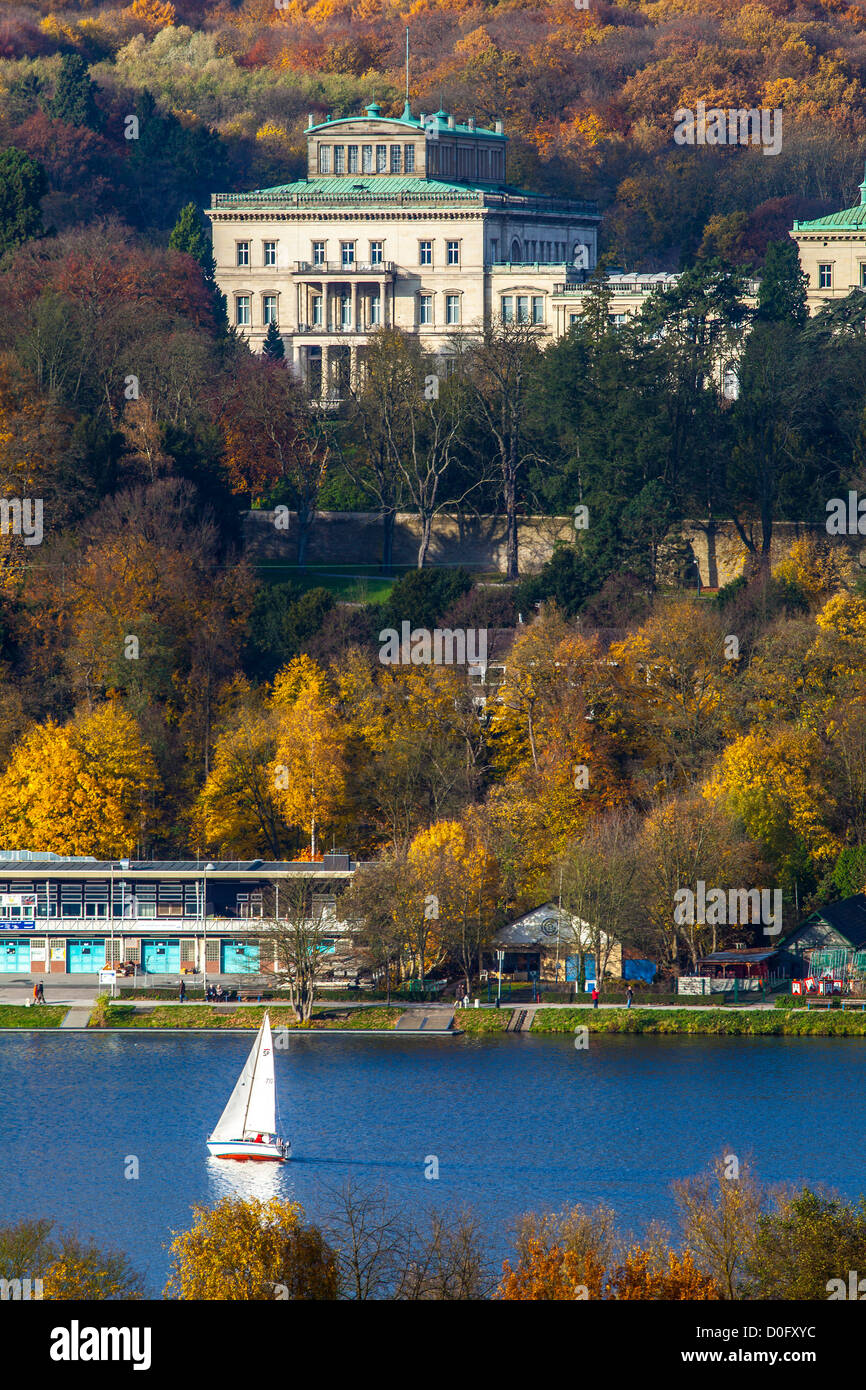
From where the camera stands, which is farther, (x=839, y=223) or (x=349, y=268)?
(x=349, y=268)

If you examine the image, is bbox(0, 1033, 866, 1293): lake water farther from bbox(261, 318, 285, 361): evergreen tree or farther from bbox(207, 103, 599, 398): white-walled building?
bbox(207, 103, 599, 398): white-walled building

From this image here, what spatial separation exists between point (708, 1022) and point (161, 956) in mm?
15006

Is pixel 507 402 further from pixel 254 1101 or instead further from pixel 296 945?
pixel 254 1101

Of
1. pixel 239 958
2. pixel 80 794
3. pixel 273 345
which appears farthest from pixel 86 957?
pixel 273 345

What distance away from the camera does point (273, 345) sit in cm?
10569

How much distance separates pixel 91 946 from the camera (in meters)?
64.2

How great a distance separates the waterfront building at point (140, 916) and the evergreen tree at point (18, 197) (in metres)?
37.6

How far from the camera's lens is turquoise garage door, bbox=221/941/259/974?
206 feet

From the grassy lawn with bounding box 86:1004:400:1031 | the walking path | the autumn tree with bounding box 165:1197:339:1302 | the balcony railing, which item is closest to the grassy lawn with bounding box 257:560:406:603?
the grassy lawn with bounding box 86:1004:400:1031

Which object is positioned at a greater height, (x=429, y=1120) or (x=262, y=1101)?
(x=262, y=1101)

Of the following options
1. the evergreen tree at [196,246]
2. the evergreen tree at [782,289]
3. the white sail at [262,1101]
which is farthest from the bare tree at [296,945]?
the evergreen tree at [196,246]

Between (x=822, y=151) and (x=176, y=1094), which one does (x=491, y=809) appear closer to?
(x=176, y=1094)

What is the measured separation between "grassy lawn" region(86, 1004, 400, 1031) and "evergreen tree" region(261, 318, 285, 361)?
1922 inches

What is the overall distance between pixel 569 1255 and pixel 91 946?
3652cm
